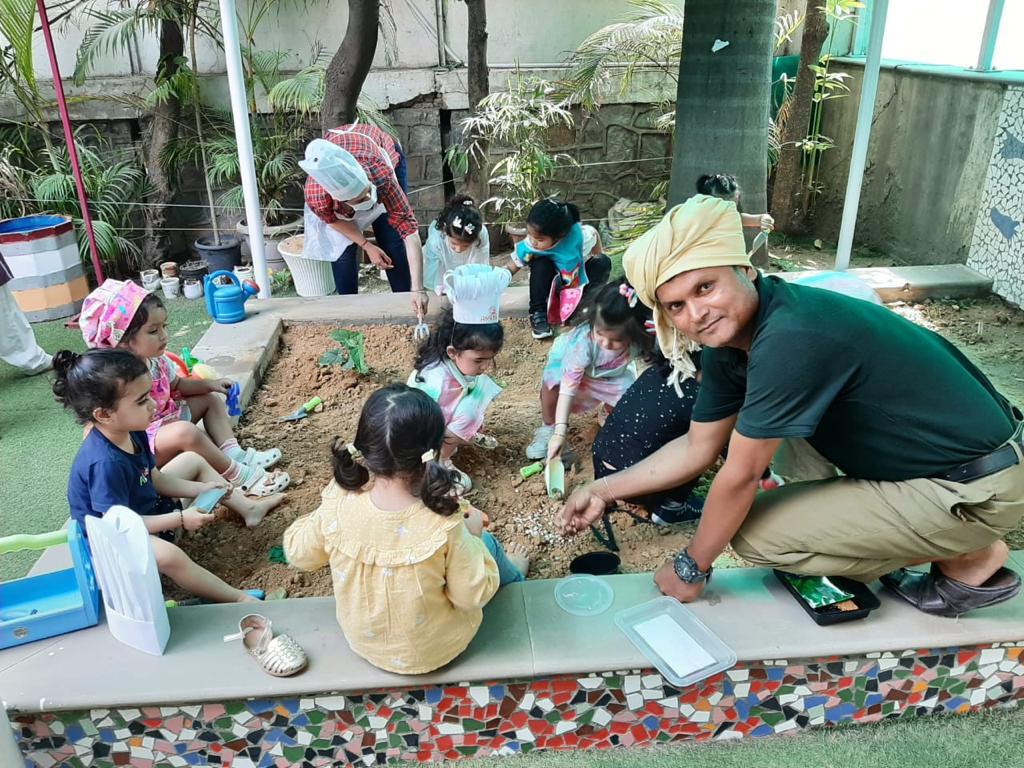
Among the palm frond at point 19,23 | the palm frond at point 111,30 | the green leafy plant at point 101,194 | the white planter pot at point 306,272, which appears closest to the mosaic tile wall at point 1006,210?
the white planter pot at point 306,272

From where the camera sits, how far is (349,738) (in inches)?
71.5

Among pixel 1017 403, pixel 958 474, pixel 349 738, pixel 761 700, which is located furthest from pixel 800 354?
pixel 1017 403

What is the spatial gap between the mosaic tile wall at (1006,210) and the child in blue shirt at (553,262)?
98.1 inches

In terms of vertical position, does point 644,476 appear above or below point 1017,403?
above

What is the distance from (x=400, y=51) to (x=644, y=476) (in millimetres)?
5567

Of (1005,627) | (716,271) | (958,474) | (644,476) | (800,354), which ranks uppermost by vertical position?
(716,271)

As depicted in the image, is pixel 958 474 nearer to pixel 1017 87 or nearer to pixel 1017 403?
pixel 1017 403

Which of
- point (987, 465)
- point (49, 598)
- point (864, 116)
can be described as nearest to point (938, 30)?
point (864, 116)

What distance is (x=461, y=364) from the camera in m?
2.85

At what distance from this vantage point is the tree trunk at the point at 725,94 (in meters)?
4.16

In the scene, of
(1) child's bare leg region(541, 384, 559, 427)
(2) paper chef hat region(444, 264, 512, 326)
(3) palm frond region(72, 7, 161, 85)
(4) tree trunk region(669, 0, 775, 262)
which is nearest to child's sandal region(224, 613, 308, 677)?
(2) paper chef hat region(444, 264, 512, 326)

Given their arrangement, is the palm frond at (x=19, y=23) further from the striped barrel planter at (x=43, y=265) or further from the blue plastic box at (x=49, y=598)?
the blue plastic box at (x=49, y=598)

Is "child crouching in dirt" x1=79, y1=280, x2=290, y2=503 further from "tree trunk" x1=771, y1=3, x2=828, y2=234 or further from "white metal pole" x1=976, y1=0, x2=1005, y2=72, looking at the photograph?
"tree trunk" x1=771, y1=3, x2=828, y2=234

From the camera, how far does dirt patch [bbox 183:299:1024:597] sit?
8.27 feet
